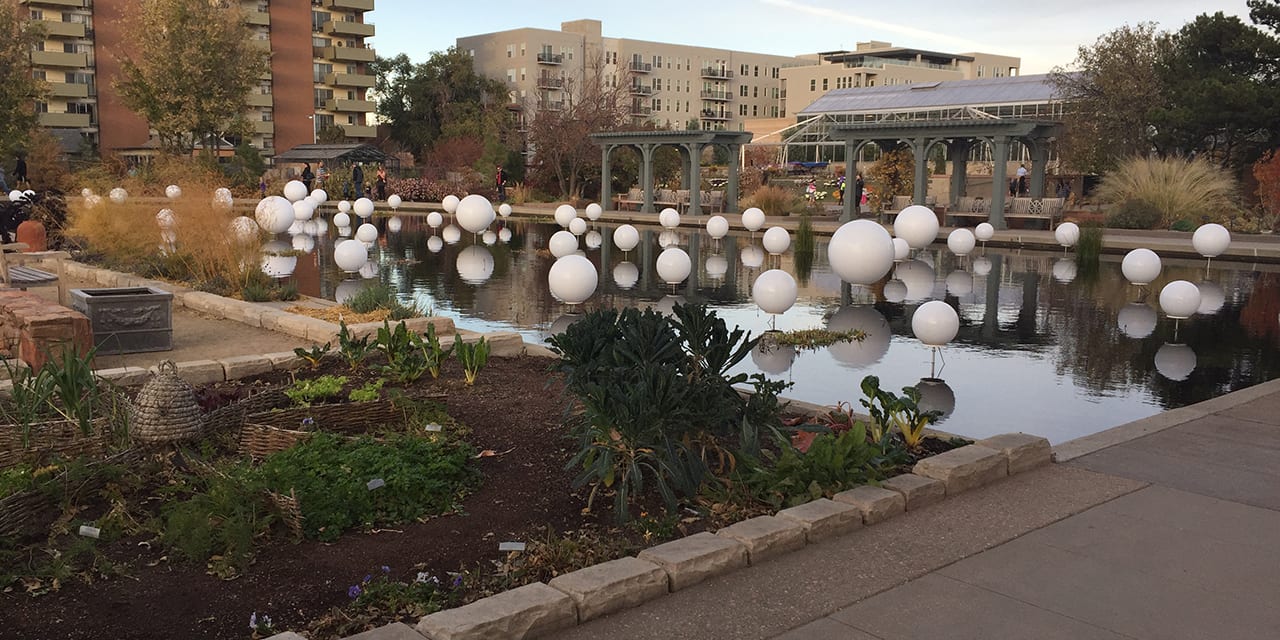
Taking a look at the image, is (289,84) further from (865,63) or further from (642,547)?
(642,547)

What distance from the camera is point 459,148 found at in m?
57.2

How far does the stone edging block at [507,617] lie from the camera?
3.59 metres

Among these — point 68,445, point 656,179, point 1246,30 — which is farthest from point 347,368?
point 656,179

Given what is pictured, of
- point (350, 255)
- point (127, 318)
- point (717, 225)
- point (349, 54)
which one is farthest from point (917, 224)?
point (349, 54)

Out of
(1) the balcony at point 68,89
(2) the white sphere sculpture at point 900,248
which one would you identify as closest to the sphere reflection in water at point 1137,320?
(2) the white sphere sculpture at point 900,248

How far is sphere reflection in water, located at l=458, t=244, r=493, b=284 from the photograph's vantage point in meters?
18.3

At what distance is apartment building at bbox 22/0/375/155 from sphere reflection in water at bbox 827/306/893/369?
56.1 metres

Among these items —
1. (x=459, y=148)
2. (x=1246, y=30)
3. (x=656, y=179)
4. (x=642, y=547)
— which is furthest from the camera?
(x=459, y=148)

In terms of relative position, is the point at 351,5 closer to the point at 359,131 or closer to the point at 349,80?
the point at 349,80

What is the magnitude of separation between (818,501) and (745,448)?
2.08 ft

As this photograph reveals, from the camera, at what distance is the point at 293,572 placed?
14.2 feet

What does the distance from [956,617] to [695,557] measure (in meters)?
1.02

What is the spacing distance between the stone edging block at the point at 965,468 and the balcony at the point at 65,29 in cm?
7368

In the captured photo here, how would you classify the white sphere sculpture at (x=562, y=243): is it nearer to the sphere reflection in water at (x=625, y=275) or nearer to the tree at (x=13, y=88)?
the sphere reflection in water at (x=625, y=275)
